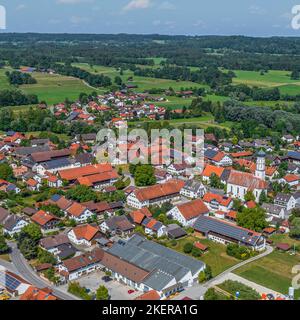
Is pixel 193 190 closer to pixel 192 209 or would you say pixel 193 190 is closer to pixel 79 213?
pixel 192 209

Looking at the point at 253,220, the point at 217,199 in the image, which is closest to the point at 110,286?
the point at 253,220

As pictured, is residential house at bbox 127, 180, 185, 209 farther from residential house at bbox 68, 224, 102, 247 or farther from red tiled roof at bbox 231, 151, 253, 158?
red tiled roof at bbox 231, 151, 253, 158

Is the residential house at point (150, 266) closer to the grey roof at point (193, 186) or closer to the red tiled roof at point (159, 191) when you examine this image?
the red tiled roof at point (159, 191)

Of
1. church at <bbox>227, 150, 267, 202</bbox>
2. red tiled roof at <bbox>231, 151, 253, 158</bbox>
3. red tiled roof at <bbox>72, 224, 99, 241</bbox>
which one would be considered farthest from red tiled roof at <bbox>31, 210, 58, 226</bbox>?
red tiled roof at <bbox>231, 151, 253, 158</bbox>

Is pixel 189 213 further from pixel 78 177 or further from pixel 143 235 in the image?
pixel 78 177
